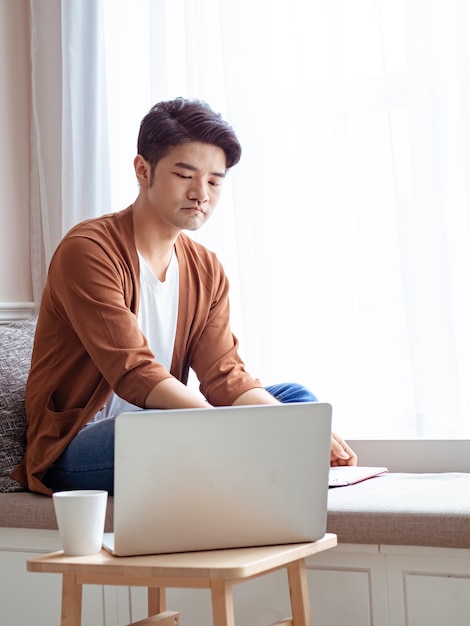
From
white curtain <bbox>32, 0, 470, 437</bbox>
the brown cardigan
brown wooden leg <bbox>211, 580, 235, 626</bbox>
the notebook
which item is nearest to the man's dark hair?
the brown cardigan

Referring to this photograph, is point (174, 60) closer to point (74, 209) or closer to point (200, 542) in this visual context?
point (74, 209)

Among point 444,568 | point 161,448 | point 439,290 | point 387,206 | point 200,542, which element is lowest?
point 444,568

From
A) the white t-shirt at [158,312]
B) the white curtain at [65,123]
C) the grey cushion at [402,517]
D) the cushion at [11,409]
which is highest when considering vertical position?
the white curtain at [65,123]

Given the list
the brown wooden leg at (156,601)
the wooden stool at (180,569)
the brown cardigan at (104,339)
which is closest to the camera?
the wooden stool at (180,569)

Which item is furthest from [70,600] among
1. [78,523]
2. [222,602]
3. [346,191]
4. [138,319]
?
[346,191]

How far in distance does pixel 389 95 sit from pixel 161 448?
1294 millimetres

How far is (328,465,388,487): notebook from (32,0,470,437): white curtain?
0.24m

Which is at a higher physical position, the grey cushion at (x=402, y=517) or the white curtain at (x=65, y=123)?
the white curtain at (x=65, y=123)

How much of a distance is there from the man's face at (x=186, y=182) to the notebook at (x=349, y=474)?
A: 575mm

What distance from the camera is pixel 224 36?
231 centimetres

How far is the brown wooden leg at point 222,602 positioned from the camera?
106 centimetres

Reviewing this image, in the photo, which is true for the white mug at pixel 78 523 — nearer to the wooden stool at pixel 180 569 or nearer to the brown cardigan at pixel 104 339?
the wooden stool at pixel 180 569

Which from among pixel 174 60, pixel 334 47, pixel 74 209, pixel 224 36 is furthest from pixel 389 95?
pixel 74 209

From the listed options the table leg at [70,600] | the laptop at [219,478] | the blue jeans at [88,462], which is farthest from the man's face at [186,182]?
the table leg at [70,600]
